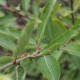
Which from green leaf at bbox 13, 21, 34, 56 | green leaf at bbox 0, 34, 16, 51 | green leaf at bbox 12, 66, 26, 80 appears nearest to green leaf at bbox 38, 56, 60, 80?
green leaf at bbox 12, 66, 26, 80

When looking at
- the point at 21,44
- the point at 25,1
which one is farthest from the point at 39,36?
the point at 25,1

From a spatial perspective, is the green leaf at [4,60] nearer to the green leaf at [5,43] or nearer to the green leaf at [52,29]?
the green leaf at [5,43]

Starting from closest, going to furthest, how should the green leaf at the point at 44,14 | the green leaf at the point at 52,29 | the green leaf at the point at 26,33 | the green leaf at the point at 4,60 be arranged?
the green leaf at the point at 26,33 < the green leaf at the point at 4,60 < the green leaf at the point at 44,14 < the green leaf at the point at 52,29

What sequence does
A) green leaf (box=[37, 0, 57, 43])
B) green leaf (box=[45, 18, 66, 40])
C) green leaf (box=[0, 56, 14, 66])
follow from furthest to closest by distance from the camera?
green leaf (box=[45, 18, 66, 40]) → green leaf (box=[37, 0, 57, 43]) → green leaf (box=[0, 56, 14, 66])

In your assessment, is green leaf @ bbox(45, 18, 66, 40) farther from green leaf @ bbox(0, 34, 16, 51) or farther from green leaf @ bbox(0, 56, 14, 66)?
green leaf @ bbox(0, 56, 14, 66)

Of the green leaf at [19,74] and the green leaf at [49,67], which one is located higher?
the green leaf at [49,67]

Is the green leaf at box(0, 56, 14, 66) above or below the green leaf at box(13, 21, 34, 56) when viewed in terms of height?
below

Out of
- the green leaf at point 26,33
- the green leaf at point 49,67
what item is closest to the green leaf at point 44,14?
the green leaf at point 49,67

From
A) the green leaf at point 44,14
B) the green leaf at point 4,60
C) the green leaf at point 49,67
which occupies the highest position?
Answer: the green leaf at point 44,14
